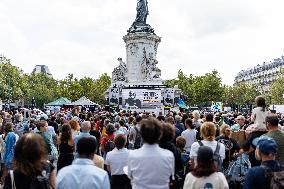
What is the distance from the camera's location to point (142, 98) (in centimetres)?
4594

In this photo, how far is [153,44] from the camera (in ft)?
213

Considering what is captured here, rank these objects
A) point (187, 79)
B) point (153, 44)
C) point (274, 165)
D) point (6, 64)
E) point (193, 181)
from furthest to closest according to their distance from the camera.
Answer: point (187, 79), point (6, 64), point (153, 44), point (274, 165), point (193, 181)

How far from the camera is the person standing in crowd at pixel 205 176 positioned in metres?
6.10

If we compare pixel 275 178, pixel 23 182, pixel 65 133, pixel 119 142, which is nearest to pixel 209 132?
pixel 119 142

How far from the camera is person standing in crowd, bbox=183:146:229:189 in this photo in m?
6.10

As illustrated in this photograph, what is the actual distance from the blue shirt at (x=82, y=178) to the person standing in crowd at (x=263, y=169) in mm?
1801

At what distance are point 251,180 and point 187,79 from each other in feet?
Result: 344

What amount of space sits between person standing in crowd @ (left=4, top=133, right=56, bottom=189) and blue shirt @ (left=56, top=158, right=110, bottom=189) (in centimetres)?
28

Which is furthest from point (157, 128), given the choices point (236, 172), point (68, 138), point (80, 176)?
point (68, 138)

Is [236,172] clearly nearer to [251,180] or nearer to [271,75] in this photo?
[251,180]

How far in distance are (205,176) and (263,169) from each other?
761 mm

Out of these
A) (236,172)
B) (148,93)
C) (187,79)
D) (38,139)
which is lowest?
(236,172)

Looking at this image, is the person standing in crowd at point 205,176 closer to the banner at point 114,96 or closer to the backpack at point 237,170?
the backpack at point 237,170

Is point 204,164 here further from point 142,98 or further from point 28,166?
point 142,98
